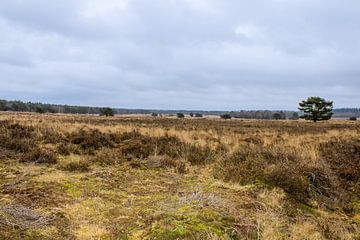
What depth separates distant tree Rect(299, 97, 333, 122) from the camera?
169ft

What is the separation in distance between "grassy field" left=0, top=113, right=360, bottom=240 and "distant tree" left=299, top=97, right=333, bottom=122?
42.6 m

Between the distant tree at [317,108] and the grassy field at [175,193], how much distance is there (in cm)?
4256

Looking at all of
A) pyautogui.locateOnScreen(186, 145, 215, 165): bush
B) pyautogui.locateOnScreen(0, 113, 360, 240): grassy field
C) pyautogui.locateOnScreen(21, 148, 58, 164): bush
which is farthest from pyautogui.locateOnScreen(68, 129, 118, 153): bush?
pyautogui.locateOnScreen(186, 145, 215, 165): bush

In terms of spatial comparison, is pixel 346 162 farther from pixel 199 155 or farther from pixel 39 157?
pixel 39 157

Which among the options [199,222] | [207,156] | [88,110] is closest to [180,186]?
[199,222]

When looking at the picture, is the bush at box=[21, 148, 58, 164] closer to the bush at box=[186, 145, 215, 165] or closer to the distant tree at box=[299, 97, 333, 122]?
the bush at box=[186, 145, 215, 165]

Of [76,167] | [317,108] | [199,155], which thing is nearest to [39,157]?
[76,167]

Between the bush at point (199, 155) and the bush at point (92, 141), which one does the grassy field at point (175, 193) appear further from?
the bush at point (92, 141)

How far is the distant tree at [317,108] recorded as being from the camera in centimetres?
5166

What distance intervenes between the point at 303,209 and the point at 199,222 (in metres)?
2.97

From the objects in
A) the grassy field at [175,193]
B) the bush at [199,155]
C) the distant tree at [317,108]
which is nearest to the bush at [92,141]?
the grassy field at [175,193]

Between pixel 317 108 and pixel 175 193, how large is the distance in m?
49.6

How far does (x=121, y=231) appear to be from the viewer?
4.95 metres

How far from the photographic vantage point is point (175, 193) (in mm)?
7035
